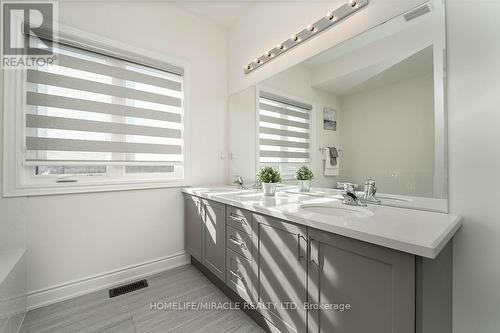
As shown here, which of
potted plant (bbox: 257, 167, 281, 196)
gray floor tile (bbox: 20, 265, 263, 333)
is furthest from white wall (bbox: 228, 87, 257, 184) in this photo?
gray floor tile (bbox: 20, 265, 263, 333)

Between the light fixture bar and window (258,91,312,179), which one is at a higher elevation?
the light fixture bar

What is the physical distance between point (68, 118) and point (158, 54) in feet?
3.46

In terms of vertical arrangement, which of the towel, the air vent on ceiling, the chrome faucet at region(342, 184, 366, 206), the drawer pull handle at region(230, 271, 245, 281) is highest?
the air vent on ceiling

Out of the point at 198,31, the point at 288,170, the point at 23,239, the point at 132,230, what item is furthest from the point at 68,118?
the point at 288,170

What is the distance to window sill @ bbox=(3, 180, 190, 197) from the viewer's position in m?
1.64

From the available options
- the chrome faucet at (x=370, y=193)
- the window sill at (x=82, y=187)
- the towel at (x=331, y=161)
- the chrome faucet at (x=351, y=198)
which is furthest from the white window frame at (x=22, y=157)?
the chrome faucet at (x=370, y=193)

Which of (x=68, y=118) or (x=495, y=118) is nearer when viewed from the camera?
(x=495, y=118)

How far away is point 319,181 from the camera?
178 centimetres

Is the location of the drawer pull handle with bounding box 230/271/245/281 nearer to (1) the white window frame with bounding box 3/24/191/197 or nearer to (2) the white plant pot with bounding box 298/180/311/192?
(2) the white plant pot with bounding box 298/180/311/192

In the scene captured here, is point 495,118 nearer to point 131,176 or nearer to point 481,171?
point 481,171

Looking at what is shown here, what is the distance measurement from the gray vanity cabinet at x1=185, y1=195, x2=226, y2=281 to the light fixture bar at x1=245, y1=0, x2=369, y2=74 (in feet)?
4.94

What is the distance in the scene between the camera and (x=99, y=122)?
1.95 meters

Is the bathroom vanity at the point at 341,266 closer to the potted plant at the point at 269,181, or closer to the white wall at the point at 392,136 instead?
the white wall at the point at 392,136

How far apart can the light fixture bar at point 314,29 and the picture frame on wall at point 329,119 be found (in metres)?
0.62
